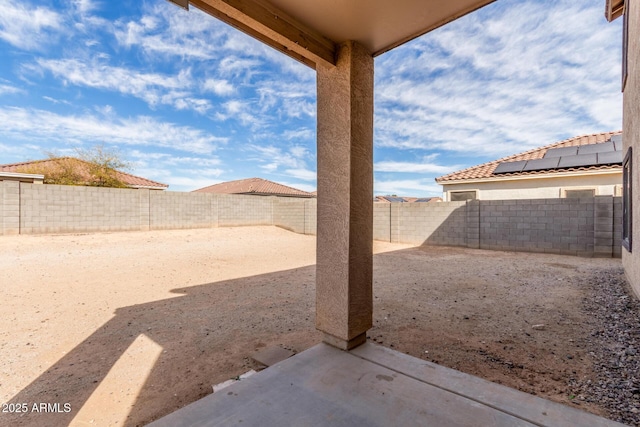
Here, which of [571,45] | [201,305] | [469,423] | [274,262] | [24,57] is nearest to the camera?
[469,423]

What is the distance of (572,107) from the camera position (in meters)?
9.91

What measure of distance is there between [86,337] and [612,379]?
4.53 m

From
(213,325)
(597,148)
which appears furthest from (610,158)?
(213,325)

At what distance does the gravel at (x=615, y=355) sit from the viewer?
5.24ft

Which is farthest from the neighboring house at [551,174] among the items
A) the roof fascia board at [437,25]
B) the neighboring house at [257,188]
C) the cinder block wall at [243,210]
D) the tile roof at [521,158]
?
the neighboring house at [257,188]

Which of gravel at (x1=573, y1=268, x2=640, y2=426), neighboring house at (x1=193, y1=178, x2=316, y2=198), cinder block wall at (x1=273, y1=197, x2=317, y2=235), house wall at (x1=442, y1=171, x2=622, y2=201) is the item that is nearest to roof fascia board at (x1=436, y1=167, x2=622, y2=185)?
house wall at (x1=442, y1=171, x2=622, y2=201)

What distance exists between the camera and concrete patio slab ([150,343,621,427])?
129cm

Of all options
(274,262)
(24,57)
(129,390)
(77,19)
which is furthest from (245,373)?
(24,57)

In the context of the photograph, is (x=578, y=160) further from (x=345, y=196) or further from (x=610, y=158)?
(x=345, y=196)

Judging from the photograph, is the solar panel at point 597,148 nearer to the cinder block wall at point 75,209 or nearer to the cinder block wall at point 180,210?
the cinder block wall at point 180,210

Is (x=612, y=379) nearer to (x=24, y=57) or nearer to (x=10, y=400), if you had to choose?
(x=10, y=400)

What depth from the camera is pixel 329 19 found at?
1.72 m

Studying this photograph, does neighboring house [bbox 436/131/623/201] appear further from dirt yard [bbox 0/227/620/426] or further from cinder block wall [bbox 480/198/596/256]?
dirt yard [bbox 0/227/620/426]

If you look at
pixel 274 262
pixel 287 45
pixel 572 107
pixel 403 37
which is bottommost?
pixel 274 262
